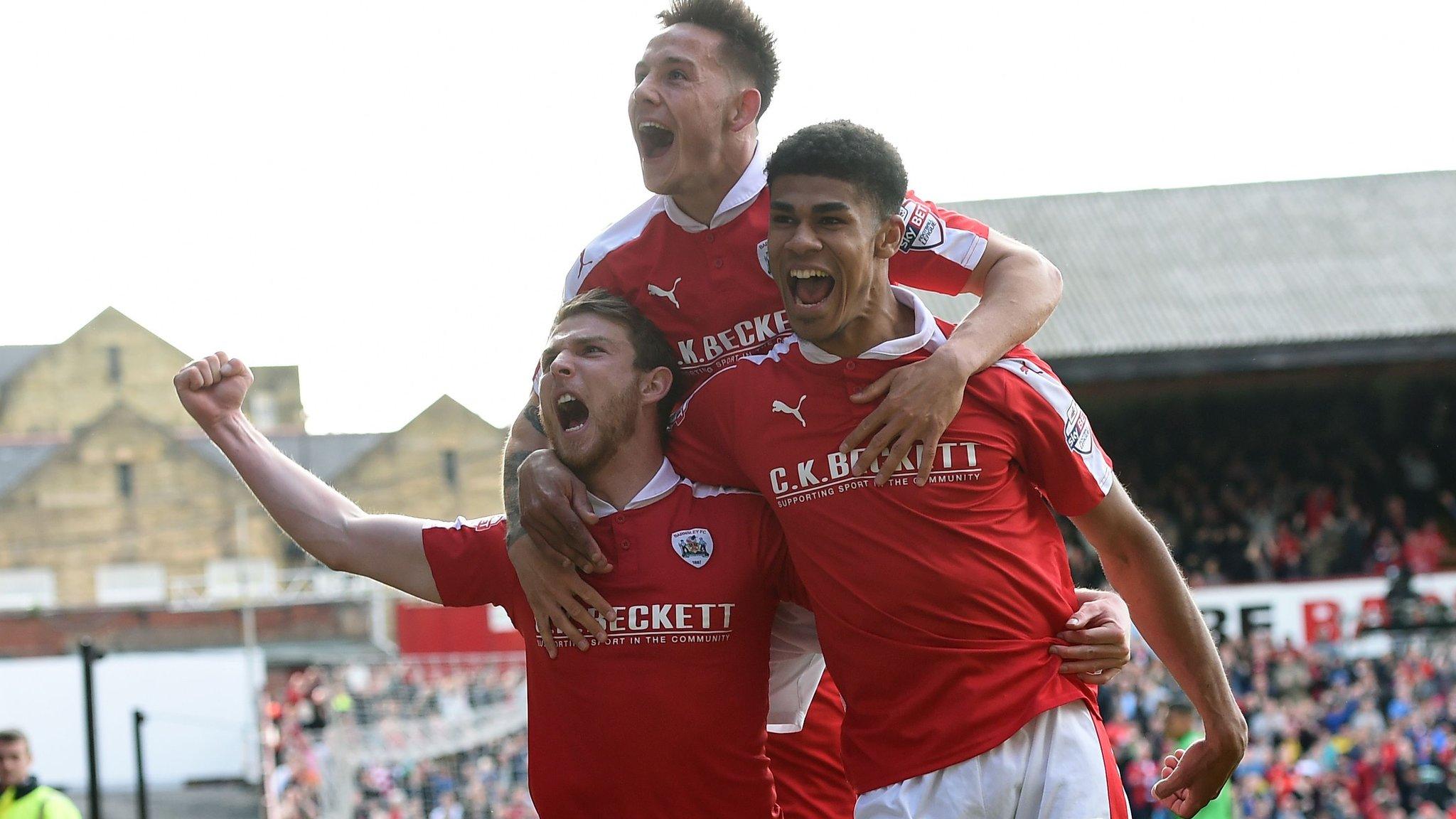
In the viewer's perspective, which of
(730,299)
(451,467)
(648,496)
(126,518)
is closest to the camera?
(648,496)

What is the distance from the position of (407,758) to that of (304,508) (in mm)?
16424

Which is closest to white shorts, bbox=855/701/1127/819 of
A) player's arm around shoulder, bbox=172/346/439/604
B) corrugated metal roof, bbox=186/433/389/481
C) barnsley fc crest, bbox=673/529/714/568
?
barnsley fc crest, bbox=673/529/714/568

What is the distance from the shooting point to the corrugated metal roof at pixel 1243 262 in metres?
A: 21.8

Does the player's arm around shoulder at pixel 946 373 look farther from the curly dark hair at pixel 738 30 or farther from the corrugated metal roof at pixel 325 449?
the corrugated metal roof at pixel 325 449

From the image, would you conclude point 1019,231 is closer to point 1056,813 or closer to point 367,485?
point 1056,813

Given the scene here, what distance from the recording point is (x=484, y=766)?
19375mm

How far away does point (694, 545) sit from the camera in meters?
3.90

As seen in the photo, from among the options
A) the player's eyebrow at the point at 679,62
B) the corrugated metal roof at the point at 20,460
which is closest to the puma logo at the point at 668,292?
the player's eyebrow at the point at 679,62

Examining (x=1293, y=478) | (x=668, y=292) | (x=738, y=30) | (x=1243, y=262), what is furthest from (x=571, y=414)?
(x=1243, y=262)

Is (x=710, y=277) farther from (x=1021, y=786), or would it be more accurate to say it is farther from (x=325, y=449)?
(x=325, y=449)

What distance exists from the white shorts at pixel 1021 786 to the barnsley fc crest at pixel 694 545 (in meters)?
0.74

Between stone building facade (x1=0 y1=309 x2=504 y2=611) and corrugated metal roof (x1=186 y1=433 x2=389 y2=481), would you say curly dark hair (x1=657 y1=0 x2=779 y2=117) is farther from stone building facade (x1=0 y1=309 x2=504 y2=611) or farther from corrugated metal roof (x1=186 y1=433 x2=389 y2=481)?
corrugated metal roof (x1=186 y1=433 x2=389 y2=481)

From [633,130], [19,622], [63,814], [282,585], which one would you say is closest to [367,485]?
[282,585]

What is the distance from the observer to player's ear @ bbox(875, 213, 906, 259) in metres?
3.61
